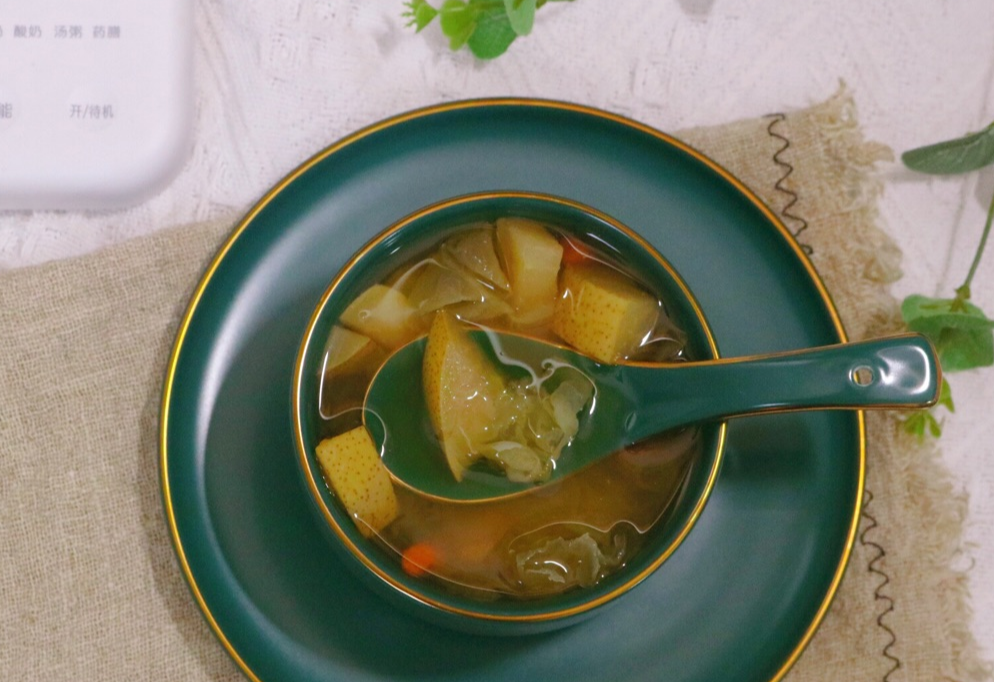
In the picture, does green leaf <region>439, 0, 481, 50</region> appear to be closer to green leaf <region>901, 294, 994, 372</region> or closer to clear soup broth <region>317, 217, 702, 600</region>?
clear soup broth <region>317, 217, 702, 600</region>

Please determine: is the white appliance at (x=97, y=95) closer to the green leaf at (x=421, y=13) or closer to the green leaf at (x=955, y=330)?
the green leaf at (x=421, y=13)

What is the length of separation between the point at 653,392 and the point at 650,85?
376mm

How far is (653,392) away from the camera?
681mm

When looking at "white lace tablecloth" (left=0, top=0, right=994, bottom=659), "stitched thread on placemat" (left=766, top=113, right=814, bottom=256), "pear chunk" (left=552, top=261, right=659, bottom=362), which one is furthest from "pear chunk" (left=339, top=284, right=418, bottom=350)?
"stitched thread on placemat" (left=766, top=113, right=814, bottom=256)

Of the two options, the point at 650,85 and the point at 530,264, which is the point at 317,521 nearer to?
the point at 530,264

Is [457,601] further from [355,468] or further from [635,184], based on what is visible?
[635,184]

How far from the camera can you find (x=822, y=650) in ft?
2.66

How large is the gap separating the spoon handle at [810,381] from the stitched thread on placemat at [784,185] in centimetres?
25

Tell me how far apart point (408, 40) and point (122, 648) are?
0.64 meters

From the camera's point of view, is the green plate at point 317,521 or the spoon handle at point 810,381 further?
the green plate at point 317,521

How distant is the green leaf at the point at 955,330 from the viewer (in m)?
0.84

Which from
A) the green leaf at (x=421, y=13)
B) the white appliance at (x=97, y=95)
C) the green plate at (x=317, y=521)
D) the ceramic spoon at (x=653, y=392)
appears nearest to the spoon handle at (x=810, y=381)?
the ceramic spoon at (x=653, y=392)

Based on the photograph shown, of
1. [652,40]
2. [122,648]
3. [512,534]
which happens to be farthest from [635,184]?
[122,648]

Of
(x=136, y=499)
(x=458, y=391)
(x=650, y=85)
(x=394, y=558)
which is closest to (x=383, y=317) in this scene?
(x=458, y=391)
